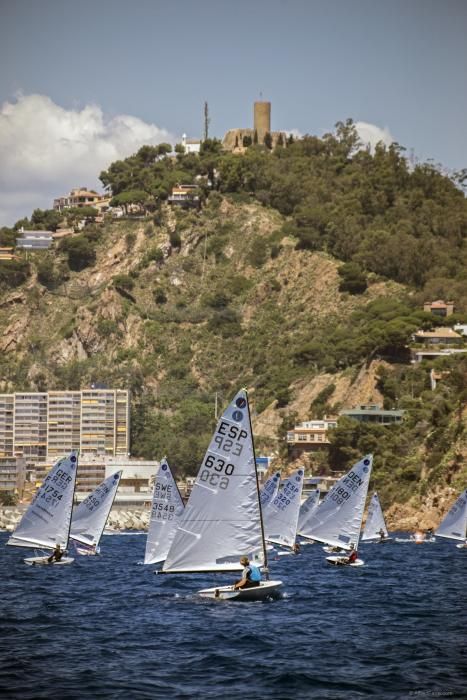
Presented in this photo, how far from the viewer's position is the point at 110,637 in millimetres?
44188

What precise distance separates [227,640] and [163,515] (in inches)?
1002

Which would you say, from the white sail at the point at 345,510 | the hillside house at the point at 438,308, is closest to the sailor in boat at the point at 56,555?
the white sail at the point at 345,510

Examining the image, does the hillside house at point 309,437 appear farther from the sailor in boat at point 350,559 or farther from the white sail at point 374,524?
the sailor in boat at point 350,559

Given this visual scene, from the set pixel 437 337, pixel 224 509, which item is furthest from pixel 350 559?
pixel 437 337

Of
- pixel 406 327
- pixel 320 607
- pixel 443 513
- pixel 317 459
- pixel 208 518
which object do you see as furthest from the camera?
pixel 406 327

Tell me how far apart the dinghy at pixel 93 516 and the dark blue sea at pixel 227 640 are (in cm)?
1432

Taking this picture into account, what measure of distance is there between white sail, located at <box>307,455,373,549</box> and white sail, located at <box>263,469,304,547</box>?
72.9 inches

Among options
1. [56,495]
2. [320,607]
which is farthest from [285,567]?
[320,607]

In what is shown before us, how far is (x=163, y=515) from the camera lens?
6819 cm

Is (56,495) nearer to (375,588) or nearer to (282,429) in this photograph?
(375,588)

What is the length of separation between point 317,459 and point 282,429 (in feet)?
61.6

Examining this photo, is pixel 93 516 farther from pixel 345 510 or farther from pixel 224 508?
pixel 224 508

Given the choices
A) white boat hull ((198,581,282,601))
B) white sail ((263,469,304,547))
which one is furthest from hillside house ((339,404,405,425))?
white boat hull ((198,581,282,601))

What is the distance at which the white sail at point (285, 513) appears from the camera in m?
79.2
